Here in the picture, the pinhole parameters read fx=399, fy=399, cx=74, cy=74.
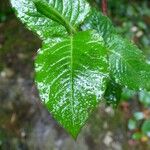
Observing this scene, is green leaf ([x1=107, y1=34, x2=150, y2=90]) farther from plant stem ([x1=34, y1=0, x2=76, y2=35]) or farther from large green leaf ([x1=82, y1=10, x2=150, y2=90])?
plant stem ([x1=34, y1=0, x2=76, y2=35])

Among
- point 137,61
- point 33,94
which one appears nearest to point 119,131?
point 33,94

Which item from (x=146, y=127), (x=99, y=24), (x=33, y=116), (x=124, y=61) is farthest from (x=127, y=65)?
(x=146, y=127)

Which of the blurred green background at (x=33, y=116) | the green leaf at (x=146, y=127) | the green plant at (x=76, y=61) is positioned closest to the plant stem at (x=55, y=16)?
the green plant at (x=76, y=61)

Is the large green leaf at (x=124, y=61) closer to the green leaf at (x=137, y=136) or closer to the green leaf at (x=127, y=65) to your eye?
the green leaf at (x=127, y=65)

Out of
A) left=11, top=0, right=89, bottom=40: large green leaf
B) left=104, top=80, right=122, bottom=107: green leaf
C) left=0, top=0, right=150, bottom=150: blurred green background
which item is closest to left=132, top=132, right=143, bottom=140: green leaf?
left=0, top=0, right=150, bottom=150: blurred green background

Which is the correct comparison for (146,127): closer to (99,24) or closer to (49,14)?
(99,24)

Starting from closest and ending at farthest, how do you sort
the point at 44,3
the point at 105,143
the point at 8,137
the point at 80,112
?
1. the point at 80,112
2. the point at 44,3
3. the point at 8,137
4. the point at 105,143

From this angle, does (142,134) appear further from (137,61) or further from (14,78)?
(137,61)

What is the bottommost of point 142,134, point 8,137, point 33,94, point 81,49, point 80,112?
point 142,134
